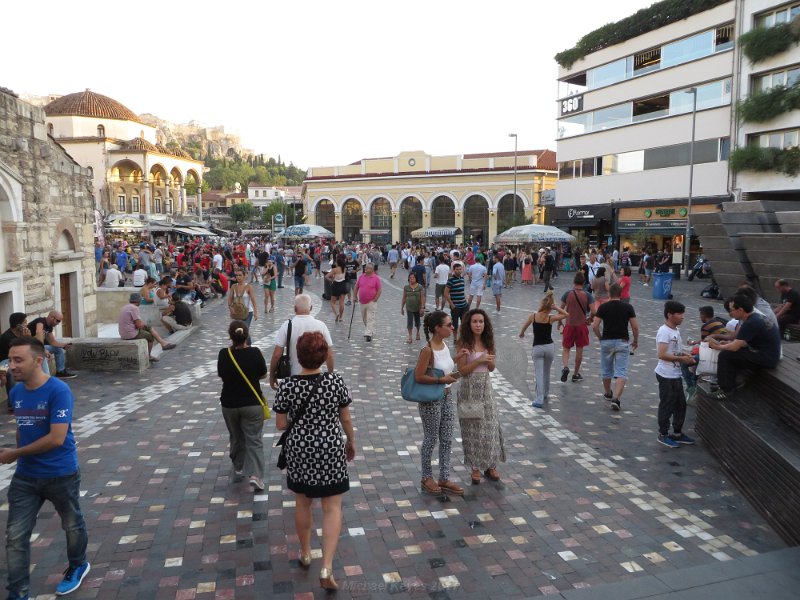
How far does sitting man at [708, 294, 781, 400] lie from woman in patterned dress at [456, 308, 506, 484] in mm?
2528

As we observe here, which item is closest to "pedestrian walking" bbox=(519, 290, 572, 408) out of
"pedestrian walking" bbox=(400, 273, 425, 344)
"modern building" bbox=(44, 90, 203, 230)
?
"pedestrian walking" bbox=(400, 273, 425, 344)

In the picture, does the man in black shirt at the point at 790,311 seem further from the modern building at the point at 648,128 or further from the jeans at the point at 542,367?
the modern building at the point at 648,128

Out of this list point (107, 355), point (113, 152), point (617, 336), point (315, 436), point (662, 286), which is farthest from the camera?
point (113, 152)

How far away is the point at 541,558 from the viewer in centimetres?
447

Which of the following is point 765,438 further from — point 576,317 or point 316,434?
point 576,317

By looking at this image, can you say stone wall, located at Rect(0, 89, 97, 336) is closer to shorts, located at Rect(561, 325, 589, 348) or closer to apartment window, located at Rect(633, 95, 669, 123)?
shorts, located at Rect(561, 325, 589, 348)

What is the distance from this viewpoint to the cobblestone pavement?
4207 millimetres

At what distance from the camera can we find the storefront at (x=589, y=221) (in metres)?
36.7

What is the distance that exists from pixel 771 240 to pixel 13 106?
1233 cm

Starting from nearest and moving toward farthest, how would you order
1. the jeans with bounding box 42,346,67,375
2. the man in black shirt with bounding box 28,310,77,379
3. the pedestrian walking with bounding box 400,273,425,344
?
the man in black shirt with bounding box 28,310,77,379
the jeans with bounding box 42,346,67,375
the pedestrian walking with bounding box 400,273,425,344

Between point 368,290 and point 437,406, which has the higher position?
point 368,290

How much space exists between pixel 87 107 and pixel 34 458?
213ft

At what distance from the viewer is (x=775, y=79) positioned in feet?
89.0

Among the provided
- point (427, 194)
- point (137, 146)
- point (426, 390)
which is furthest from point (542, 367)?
point (137, 146)
